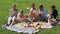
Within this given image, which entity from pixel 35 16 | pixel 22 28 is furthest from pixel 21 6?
pixel 22 28

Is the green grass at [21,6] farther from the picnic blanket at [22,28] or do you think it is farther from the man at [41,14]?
the man at [41,14]

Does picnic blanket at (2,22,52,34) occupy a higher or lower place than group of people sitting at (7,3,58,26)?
lower

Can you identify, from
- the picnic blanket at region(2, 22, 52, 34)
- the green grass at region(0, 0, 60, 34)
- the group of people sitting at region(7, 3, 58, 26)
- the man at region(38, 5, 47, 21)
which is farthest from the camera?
the man at region(38, 5, 47, 21)

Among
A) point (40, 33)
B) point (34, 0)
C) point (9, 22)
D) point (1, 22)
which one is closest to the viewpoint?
point (40, 33)

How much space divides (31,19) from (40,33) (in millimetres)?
1524

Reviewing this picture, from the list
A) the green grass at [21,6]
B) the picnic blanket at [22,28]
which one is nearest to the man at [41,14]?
the picnic blanket at [22,28]

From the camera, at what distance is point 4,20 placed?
15508 mm

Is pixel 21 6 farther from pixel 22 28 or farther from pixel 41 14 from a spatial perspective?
pixel 22 28

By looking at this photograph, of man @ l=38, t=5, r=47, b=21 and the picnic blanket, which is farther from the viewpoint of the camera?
man @ l=38, t=5, r=47, b=21

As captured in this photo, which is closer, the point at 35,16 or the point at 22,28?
the point at 22,28

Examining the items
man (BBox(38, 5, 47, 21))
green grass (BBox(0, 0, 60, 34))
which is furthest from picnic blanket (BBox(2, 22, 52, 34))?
man (BBox(38, 5, 47, 21))

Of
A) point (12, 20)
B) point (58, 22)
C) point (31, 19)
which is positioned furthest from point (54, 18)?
point (12, 20)

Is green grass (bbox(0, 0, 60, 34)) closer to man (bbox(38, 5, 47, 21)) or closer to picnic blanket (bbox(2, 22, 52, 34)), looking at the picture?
picnic blanket (bbox(2, 22, 52, 34))

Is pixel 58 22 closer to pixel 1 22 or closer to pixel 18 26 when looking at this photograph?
pixel 18 26
